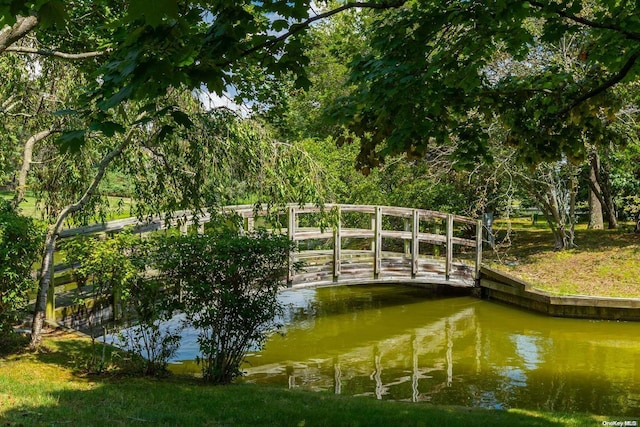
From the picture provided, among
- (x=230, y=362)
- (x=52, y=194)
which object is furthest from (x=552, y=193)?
(x=52, y=194)

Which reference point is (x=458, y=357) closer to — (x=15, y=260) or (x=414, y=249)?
(x=414, y=249)

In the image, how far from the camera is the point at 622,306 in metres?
11.6

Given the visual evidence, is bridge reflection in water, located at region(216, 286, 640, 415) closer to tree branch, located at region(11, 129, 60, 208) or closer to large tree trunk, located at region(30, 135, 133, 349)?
large tree trunk, located at region(30, 135, 133, 349)

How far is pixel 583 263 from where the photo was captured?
14242mm

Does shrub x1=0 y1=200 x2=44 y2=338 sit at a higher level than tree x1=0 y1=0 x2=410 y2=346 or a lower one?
lower

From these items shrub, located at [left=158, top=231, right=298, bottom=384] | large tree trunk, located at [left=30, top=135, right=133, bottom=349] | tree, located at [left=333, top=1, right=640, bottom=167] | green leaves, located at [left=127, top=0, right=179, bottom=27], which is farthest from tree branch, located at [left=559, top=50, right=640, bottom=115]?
large tree trunk, located at [left=30, top=135, right=133, bottom=349]

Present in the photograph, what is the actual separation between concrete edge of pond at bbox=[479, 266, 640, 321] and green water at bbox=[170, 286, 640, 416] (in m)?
0.29

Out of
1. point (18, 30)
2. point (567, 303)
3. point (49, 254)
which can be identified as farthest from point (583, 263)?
point (18, 30)

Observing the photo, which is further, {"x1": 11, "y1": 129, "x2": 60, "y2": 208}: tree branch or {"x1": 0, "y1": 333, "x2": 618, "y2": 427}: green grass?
{"x1": 11, "y1": 129, "x2": 60, "y2": 208}: tree branch

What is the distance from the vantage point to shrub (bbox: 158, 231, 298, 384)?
6.39 meters

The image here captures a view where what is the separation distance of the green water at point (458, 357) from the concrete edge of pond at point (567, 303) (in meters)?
0.29

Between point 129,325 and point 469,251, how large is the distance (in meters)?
13.7

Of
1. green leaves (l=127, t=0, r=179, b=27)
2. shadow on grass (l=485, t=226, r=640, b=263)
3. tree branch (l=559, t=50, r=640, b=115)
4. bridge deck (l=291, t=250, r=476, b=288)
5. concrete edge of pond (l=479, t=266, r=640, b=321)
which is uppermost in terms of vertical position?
tree branch (l=559, t=50, r=640, b=115)

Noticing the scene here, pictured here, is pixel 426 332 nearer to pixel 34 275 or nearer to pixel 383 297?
pixel 383 297
